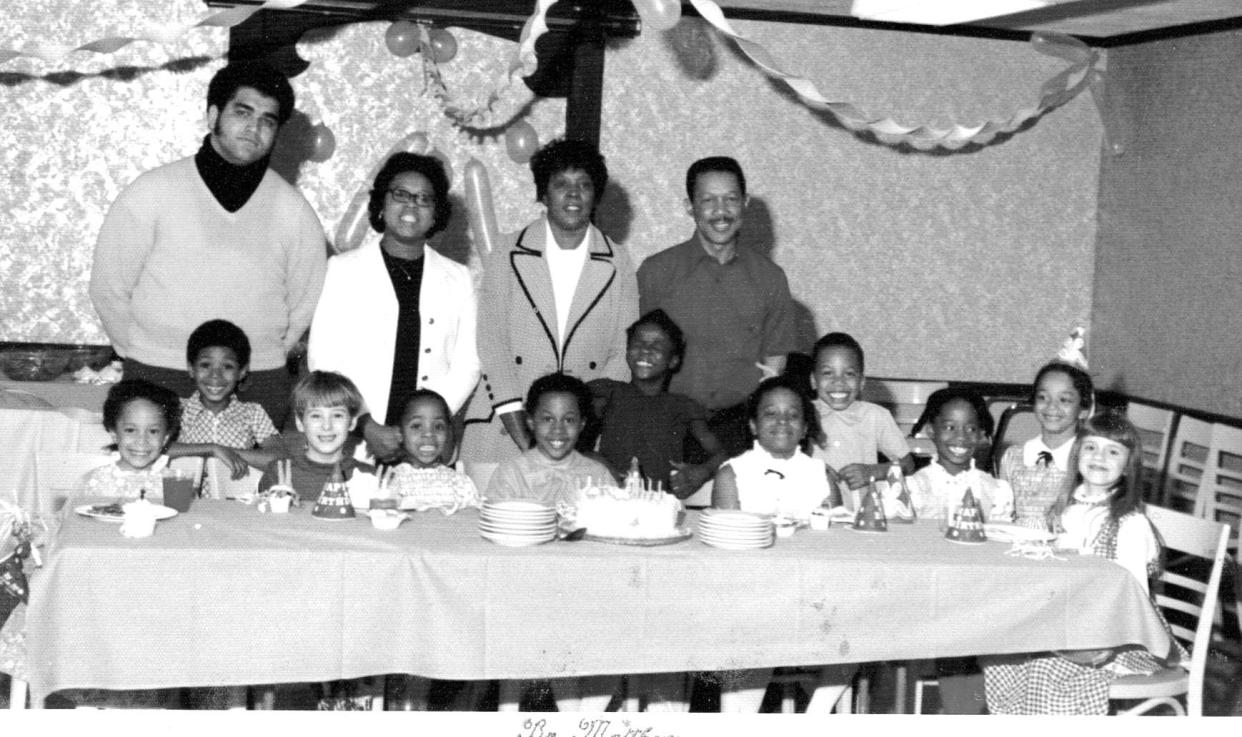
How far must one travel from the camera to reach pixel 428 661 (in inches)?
138

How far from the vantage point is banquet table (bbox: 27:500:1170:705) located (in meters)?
3.36

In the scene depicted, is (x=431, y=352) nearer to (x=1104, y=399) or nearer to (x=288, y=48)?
(x=288, y=48)

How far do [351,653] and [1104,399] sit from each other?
517 centimetres

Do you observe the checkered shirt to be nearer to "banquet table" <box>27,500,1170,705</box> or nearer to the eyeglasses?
the eyeglasses

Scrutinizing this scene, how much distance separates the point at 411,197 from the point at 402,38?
7.34 ft

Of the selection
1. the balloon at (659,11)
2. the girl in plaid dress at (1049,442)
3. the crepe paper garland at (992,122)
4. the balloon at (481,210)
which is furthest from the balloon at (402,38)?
the girl in plaid dress at (1049,442)

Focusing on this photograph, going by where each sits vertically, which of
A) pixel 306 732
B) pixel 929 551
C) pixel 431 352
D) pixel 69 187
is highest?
pixel 69 187

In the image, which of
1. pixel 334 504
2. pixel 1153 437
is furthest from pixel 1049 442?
pixel 1153 437

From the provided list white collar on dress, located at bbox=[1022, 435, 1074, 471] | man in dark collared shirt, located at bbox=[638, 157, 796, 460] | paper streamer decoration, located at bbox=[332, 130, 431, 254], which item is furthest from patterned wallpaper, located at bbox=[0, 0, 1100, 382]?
white collar on dress, located at bbox=[1022, 435, 1074, 471]

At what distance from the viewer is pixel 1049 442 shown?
4.96m

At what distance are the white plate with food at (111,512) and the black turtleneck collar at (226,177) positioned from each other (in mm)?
1350

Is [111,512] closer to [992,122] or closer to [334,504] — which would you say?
[334,504]

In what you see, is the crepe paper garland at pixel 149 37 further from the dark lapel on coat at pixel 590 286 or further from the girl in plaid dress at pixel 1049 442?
the girl in plaid dress at pixel 1049 442

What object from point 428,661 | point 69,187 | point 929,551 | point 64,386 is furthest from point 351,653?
point 69,187
